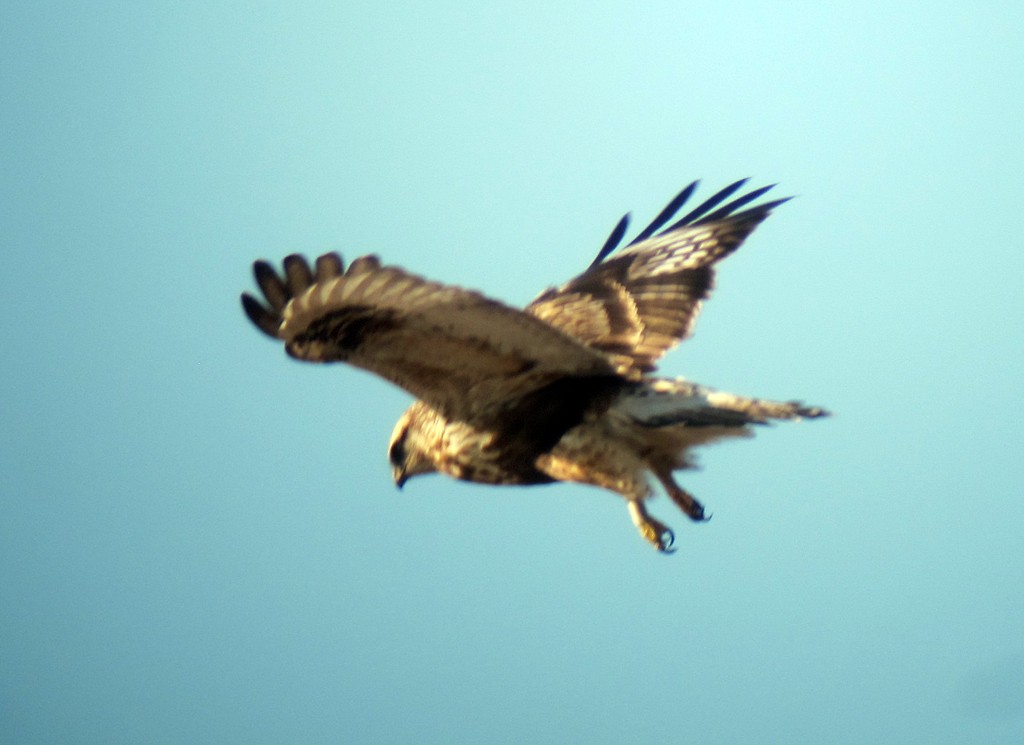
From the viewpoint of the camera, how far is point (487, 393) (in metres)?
4.00

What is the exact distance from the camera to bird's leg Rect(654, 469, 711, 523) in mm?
4410

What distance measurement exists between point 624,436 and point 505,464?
0.45 meters

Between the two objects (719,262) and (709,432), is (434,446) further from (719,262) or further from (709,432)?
(719,262)

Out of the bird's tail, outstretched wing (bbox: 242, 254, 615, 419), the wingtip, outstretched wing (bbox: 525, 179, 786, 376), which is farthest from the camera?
outstretched wing (bbox: 525, 179, 786, 376)

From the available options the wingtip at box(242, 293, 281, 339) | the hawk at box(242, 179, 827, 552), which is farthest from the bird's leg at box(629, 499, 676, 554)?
the wingtip at box(242, 293, 281, 339)

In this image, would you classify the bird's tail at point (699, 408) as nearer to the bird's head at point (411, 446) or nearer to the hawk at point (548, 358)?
the hawk at point (548, 358)

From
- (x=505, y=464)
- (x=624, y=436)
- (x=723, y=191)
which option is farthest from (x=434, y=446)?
(x=723, y=191)

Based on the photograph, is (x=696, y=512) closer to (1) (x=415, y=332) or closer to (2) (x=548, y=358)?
(2) (x=548, y=358)

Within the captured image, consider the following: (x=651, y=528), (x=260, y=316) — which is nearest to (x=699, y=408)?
(x=651, y=528)

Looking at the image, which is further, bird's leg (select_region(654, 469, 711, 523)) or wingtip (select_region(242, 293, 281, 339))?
bird's leg (select_region(654, 469, 711, 523))

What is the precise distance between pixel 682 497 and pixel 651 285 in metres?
0.90

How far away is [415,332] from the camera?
359cm

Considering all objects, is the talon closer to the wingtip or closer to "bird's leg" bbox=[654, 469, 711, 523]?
"bird's leg" bbox=[654, 469, 711, 523]

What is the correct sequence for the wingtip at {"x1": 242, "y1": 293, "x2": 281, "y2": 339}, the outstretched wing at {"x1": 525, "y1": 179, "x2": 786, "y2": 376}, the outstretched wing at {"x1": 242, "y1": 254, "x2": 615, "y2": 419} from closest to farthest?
the outstretched wing at {"x1": 242, "y1": 254, "x2": 615, "y2": 419} → the wingtip at {"x1": 242, "y1": 293, "x2": 281, "y2": 339} → the outstretched wing at {"x1": 525, "y1": 179, "x2": 786, "y2": 376}
